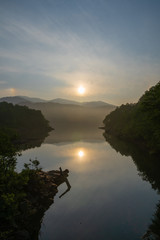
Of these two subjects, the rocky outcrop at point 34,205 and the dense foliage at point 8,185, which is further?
the rocky outcrop at point 34,205

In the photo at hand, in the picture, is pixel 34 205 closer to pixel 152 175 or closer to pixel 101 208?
pixel 101 208

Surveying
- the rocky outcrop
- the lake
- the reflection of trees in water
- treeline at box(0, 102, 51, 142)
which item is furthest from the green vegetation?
treeline at box(0, 102, 51, 142)

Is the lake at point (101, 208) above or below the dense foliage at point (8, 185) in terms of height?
below

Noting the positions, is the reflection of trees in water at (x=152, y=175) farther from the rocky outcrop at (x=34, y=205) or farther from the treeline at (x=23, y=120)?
the treeline at (x=23, y=120)

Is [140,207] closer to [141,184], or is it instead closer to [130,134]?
[141,184]

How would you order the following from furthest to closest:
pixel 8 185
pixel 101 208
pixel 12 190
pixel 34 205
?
pixel 101 208 → pixel 34 205 → pixel 12 190 → pixel 8 185

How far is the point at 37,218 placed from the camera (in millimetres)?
24250

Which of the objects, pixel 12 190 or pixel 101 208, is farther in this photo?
pixel 101 208

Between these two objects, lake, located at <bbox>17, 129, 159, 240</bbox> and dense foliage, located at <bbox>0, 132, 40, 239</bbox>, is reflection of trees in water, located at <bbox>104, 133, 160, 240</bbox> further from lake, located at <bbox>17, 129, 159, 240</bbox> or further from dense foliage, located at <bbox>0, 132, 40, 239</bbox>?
dense foliage, located at <bbox>0, 132, 40, 239</bbox>

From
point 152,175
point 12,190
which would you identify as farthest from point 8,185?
point 152,175

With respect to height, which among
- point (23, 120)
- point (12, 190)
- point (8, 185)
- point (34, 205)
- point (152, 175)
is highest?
point (8, 185)

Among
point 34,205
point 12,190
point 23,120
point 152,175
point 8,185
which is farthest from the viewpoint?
point 23,120

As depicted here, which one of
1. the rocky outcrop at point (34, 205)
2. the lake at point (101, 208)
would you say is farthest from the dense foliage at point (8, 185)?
the lake at point (101, 208)

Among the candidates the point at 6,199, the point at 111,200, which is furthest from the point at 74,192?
the point at 6,199
